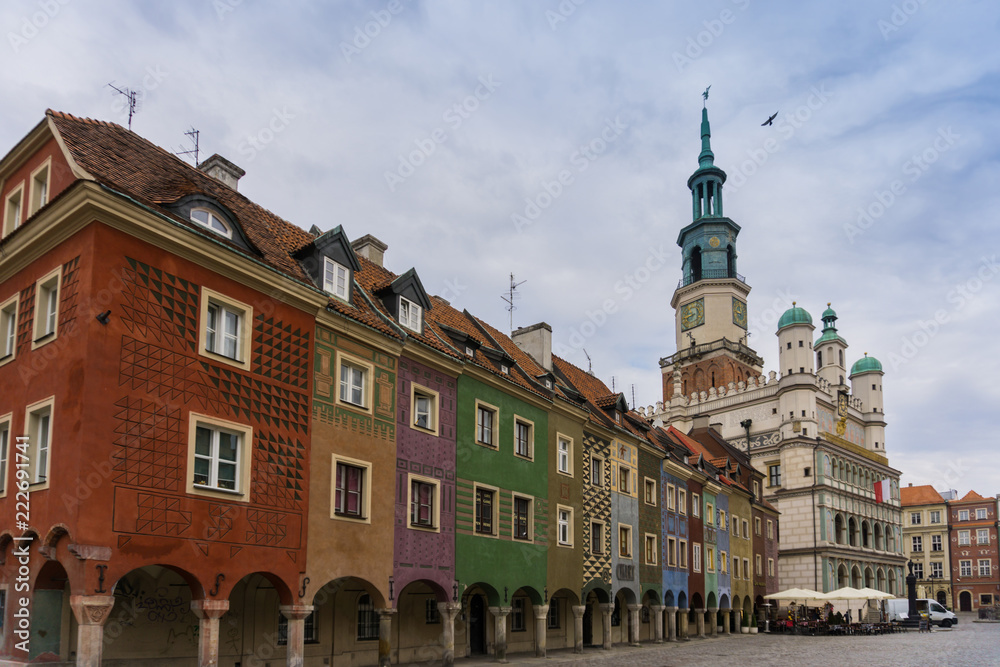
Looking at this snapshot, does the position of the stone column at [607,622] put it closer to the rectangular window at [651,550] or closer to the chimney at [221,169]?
the rectangular window at [651,550]

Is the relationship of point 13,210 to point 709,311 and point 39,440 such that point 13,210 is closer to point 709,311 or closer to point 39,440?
point 39,440

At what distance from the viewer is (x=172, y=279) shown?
17.2 metres

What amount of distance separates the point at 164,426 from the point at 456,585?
11.5 meters

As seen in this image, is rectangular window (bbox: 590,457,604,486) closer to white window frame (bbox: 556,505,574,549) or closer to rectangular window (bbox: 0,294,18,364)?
white window frame (bbox: 556,505,574,549)

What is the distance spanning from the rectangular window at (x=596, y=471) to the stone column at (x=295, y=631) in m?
17.2

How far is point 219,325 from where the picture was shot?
18266mm

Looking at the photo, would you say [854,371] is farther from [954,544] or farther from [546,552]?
[546,552]

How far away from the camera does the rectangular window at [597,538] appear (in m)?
33.7

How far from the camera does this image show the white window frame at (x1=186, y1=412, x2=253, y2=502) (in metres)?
16.8

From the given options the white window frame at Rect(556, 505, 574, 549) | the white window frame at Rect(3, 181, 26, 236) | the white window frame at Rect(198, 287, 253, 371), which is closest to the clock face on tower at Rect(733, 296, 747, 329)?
the white window frame at Rect(556, 505, 574, 549)

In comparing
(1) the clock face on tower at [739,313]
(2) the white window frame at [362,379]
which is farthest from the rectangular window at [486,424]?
(1) the clock face on tower at [739,313]

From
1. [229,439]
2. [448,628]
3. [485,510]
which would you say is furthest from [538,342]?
[229,439]

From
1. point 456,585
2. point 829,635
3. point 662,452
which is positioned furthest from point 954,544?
point 456,585

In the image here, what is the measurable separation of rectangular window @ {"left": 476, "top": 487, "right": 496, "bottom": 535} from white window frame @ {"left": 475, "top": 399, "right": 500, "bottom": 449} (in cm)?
149
